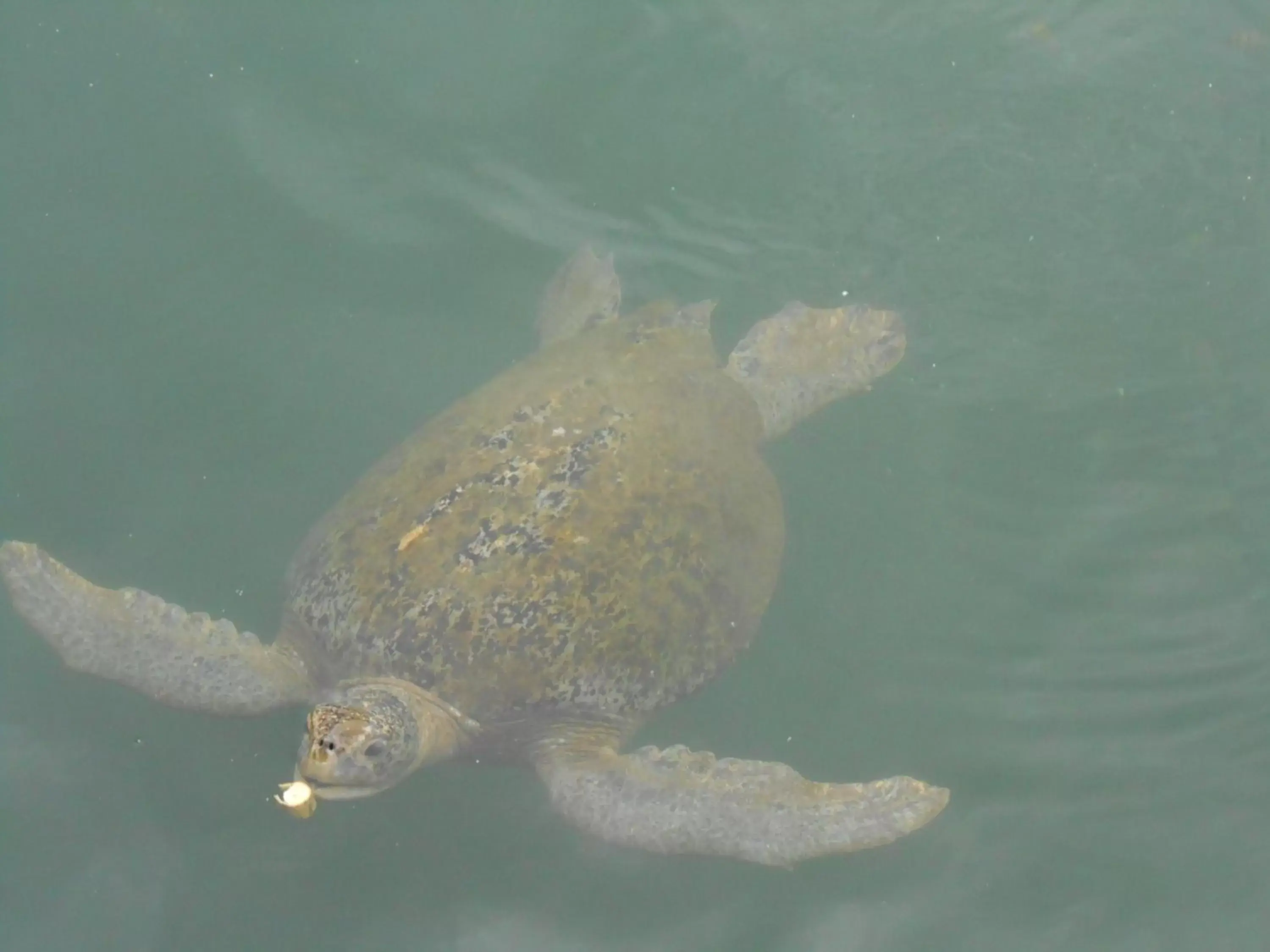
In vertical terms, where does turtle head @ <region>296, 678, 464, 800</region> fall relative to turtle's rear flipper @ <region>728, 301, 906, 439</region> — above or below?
below

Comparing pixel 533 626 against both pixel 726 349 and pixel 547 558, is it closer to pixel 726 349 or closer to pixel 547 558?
pixel 547 558

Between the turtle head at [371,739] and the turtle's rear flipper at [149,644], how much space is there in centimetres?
39

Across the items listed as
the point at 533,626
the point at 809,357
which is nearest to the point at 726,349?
the point at 809,357

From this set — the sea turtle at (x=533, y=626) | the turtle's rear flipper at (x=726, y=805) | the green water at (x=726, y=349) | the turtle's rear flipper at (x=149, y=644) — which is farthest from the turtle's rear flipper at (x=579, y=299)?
the turtle's rear flipper at (x=726, y=805)

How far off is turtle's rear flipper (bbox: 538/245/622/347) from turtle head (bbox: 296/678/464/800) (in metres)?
2.03

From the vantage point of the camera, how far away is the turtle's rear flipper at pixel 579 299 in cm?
525

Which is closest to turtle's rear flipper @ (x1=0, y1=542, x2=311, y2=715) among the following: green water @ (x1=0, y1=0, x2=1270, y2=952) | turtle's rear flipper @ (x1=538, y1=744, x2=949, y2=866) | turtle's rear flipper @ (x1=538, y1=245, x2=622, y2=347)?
green water @ (x1=0, y1=0, x2=1270, y2=952)

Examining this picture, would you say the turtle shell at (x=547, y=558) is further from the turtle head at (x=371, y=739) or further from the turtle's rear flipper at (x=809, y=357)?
the turtle's rear flipper at (x=809, y=357)

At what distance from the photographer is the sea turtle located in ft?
12.2

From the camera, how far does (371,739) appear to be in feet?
11.0

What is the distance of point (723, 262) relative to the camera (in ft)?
18.9

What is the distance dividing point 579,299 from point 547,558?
1870 millimetres

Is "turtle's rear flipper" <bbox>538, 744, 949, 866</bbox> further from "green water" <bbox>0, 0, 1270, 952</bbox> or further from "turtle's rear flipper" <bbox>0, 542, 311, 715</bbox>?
"turtle's rear flipper" <bbox>0, 542, 311, 715</bbox>

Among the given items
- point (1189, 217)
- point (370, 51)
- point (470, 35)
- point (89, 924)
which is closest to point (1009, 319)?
point (1189, 217)
